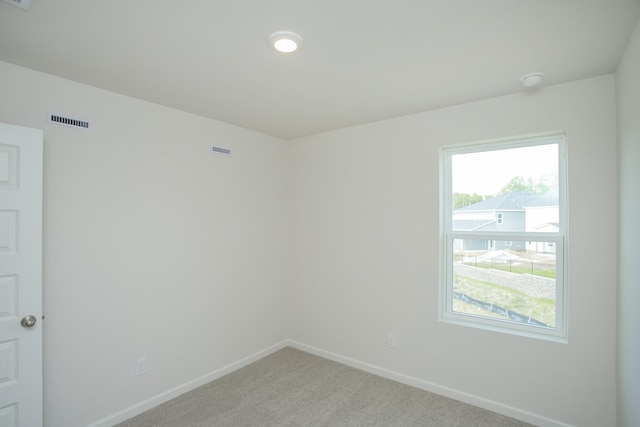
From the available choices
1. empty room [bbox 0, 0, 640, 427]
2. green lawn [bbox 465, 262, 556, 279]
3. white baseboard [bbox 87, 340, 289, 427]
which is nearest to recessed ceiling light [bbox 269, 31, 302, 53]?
empty room [bbox 0, 0, 640, 427]

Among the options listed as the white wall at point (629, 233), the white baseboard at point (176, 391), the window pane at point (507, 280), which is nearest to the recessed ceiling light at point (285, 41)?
the white wall at point (629, 233)

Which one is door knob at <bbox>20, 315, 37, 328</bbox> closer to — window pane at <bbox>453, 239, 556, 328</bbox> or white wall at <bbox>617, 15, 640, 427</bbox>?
window pane at <bbox>453, 239, 556, 328</bbox>

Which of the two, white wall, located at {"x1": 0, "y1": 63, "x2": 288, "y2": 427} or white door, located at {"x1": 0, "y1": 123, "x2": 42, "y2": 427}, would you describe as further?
white wall, located at {"x1": 0, "y1": 63, "x2": 288, "y2": 427}

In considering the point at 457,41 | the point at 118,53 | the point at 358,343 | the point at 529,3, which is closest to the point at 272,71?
the point at 118,53

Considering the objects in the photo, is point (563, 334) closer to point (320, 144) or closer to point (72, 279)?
point (320, 144)

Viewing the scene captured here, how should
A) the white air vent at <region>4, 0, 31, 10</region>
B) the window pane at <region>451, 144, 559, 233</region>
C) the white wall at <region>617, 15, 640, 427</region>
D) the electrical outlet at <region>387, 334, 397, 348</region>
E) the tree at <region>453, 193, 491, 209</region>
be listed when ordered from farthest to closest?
the electrical outlet at <region>387, 334, 397, 348</region>, the tree at <region>453, 193, 491, 209</region>, the window pane at <region>451, 144, 559, 233</region>, the white wall at <region>617, 15, 640, 427</region>, the white air vent at <region>4, 0, 31, 10</region>

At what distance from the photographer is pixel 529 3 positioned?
1.56 metres

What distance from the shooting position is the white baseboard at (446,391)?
253 cm

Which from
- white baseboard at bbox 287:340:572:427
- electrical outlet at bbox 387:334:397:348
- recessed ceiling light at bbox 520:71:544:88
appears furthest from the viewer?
electrical outlet at bbox 387:334:397:348

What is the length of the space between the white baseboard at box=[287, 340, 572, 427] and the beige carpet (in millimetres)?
51

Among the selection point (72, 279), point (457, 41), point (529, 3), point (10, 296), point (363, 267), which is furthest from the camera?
point (363, 267)

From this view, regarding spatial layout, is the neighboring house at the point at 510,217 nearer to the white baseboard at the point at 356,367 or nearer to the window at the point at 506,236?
the window at the point at 506,236

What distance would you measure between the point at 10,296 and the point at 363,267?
2.76 m

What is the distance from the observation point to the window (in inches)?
102
